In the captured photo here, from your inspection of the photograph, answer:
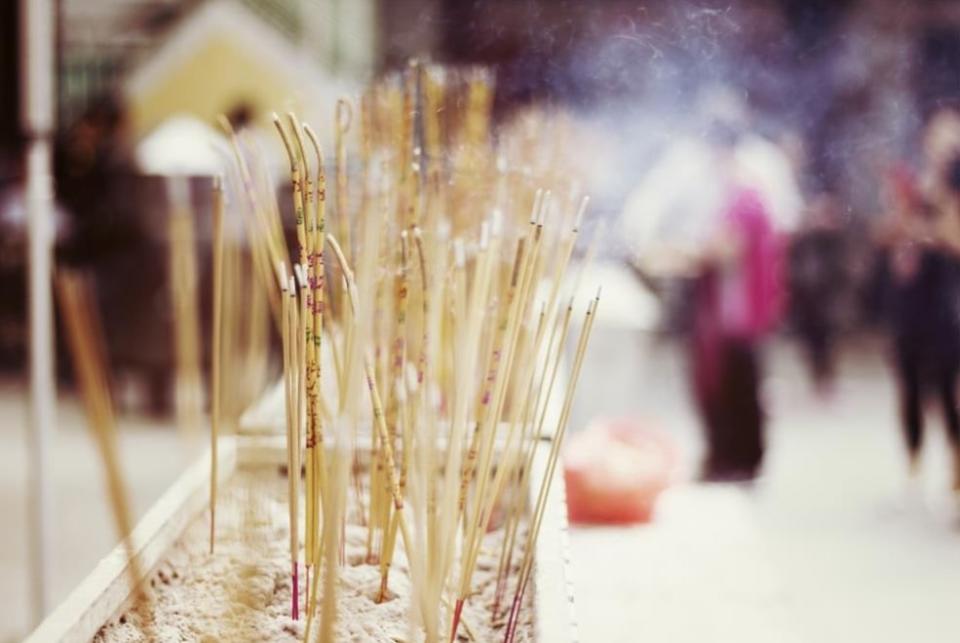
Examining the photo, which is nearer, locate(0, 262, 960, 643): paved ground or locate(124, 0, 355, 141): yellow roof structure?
locate(0, 262, 960, 643): paved ground

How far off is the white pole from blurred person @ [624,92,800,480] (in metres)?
1.86

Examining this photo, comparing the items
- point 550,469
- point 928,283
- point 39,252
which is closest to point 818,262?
point 928,283

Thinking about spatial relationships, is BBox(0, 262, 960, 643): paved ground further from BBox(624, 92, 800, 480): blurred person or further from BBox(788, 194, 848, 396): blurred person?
BBox(788, 194, 848, 396): blurred person

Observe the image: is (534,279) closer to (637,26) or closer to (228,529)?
(228,529)

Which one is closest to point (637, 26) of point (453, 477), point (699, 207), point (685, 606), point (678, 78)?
point (678, 78)

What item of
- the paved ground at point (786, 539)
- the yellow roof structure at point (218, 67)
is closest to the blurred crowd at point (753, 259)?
the paved ground at point (786, 539)

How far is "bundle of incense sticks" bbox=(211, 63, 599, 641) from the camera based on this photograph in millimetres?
856

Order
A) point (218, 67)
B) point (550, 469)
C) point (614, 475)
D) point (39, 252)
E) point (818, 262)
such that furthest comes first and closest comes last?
point (218, 67) → point (818, 262) → point (614, 475) → point (39, 252) → point (550, 469)

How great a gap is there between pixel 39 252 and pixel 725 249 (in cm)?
197

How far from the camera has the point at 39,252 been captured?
1.82 metres

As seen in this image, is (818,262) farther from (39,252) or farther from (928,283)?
(39,252)

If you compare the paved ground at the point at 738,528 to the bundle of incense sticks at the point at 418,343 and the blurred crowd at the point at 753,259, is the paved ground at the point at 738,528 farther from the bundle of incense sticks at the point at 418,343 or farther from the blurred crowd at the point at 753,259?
the bundle of incense sticks at the point at 418,343

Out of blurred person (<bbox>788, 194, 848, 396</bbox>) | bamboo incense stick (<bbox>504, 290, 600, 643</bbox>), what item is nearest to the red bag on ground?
bamboo incense stick (<bbox>504, 290, 600, 643</bbox>)

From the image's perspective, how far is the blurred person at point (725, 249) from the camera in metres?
3.07
